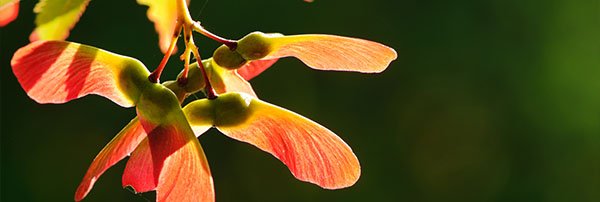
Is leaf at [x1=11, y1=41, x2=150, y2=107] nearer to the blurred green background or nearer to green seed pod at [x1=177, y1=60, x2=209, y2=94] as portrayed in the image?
green seed pod at [x1=177, y1=60, x2=209, y2=94]

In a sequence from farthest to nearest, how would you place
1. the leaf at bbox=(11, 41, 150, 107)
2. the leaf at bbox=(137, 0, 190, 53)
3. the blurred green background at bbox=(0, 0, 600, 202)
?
1. the blurred green background at bbox=(0, 0, 600, 202)
2. the leaf at bbox=(137, 0, 190, 53)
3. the leaf at bbox=(11, 41, 150, 107)

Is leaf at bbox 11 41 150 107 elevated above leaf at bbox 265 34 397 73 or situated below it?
below

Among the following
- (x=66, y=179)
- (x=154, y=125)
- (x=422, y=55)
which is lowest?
(x=66, y=179)

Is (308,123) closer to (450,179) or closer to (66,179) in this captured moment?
(66,179)

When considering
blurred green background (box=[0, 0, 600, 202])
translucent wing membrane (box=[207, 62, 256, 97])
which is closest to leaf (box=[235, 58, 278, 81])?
translucent wing membrane (box=[207, 62, 256, 97])

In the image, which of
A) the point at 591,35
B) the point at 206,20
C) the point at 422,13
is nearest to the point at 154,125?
the point at 206,20

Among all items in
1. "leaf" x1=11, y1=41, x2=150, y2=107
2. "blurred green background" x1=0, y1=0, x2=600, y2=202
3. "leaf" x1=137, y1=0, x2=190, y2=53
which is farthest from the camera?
"blurred green background" x1=0, y1=0, x2=600, y2=202

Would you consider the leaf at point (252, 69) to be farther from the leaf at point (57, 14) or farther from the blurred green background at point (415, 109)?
the blurred green background at point (415, 109)

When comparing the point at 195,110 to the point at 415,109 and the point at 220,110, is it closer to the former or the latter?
the point at 220,110
